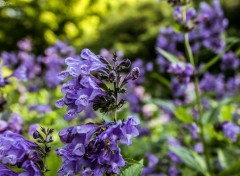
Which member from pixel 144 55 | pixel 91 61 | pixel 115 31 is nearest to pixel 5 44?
pixel 115 31

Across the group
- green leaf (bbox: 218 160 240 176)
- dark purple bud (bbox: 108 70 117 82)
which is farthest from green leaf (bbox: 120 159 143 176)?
green leaf (bbox: 218 160 240 176)

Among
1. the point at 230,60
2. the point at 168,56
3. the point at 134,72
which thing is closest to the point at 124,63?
the point at 134,72

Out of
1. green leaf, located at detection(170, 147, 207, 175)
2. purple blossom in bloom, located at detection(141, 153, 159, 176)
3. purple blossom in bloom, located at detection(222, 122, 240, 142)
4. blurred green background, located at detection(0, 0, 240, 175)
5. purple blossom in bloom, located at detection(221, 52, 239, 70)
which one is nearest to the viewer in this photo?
green leaf, located at detection(170, 147, 207, 175)

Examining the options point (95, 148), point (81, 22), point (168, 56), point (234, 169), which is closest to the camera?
point (95, 148)

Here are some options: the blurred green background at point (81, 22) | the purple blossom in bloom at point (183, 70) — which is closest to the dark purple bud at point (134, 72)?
the purple blossom in bloom at point (183, 70)

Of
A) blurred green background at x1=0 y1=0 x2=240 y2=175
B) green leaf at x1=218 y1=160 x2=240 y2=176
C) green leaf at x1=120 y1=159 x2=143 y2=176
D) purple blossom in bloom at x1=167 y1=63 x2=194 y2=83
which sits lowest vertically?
green leaf at x1=120 y1=159 x2=143 y2=176

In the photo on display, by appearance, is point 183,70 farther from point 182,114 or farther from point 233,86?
point 233,86

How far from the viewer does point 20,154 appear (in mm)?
1729

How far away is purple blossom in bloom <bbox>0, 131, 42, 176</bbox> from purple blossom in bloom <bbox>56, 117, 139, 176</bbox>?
10cm

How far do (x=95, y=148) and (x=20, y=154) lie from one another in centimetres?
28

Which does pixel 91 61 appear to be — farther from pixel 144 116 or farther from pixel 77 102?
pixel 144 116

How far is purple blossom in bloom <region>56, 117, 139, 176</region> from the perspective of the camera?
1.67 meters

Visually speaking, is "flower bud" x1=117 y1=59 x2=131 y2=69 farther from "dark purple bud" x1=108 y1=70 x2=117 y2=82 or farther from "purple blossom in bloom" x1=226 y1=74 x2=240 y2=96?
"purple blossom in bloom" x1=226 y1=74 x2=240 y2=96

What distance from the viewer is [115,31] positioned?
18328 mm
